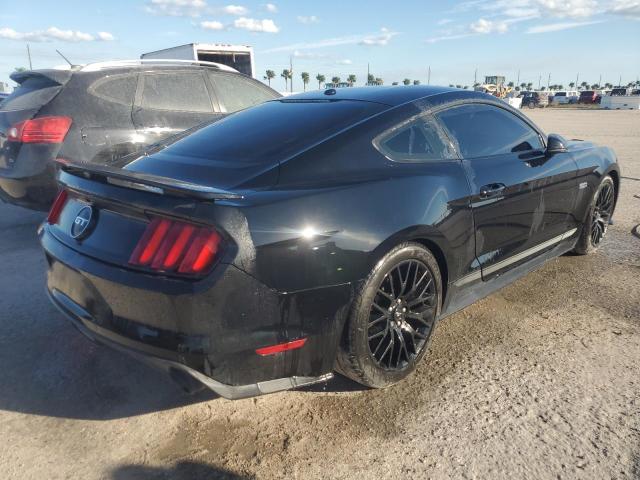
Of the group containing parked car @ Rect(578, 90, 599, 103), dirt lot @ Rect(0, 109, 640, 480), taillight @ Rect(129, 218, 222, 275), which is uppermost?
taillight @ Rect(129, 218, 222, 275)

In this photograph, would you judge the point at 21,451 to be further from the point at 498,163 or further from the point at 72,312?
the point at 498,163

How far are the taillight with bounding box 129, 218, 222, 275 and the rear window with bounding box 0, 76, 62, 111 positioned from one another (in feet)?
11.3

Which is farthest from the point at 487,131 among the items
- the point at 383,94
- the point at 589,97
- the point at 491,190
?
the point at 589,97

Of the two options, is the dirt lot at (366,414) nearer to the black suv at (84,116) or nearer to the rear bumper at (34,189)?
the rear bumper at (34,189)

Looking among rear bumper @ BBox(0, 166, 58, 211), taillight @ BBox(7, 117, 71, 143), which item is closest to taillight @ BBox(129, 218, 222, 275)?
rear bumper @ BBox(0, 166, 58, 211)

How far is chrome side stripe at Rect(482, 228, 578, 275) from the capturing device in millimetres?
3157

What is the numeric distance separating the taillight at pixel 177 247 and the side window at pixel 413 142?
1101mm

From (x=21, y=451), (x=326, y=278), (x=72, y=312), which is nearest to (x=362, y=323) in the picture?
(x=326, y=278)

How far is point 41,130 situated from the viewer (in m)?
4.50

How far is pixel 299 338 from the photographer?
2.14 m

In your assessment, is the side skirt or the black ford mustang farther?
the side skirt

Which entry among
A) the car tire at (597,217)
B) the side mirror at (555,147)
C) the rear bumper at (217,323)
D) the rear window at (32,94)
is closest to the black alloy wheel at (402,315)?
the rear bumper at (217,323)

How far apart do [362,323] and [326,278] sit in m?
0.33

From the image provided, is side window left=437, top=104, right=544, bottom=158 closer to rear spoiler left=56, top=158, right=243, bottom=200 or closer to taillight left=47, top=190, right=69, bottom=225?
rear spoiler left=56, top=158, right=243, bottom=200
